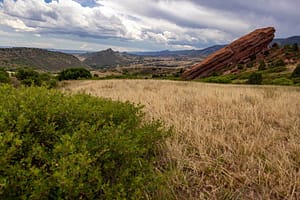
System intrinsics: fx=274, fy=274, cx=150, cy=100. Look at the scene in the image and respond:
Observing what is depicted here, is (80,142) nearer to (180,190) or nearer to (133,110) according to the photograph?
(180,190)

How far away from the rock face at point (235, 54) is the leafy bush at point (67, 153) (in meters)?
70.5

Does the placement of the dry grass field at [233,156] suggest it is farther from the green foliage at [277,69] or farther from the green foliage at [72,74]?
the green foliage at [72,74]

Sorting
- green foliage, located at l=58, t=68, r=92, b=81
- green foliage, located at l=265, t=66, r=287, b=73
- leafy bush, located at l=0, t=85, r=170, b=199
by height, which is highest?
leafy bush, located at l=0, t=85, r=170, b=199

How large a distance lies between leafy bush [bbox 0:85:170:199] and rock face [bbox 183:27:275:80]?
70.5 metres

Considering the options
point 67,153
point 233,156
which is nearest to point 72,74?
point 233,156

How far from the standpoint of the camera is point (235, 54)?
76688mm

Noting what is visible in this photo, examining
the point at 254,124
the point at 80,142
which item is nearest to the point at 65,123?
the point at 80,142

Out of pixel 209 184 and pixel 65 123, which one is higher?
pixel 65 123

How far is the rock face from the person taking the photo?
74250 mm

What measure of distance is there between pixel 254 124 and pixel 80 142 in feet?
11.8

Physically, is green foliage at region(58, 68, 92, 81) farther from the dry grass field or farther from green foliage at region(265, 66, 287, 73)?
the dry grass field

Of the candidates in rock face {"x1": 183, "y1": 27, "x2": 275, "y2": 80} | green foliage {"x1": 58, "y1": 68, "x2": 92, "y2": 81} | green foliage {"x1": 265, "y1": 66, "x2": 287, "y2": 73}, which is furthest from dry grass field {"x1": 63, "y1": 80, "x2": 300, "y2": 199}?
rock face {"x1": 183, "y1": 27, "x2": 275, "y2": 80}

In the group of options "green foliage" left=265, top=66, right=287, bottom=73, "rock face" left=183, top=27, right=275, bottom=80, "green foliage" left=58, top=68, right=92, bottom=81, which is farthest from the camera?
"rock face" left=183, top=27, right=275, bottom=80

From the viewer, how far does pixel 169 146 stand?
3.81 meters
